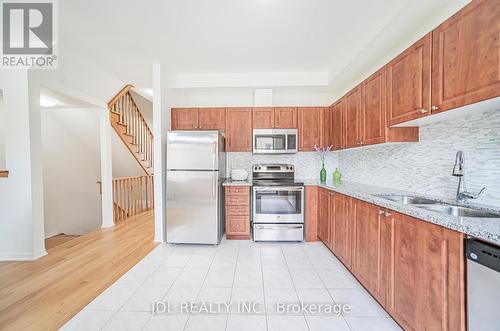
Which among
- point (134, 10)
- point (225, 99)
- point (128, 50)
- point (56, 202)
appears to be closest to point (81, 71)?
point (128, 50)

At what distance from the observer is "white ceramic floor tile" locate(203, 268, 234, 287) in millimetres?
2219

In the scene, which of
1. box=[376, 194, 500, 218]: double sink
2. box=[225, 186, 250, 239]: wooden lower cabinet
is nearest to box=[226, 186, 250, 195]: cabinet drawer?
box=[225, 186, 250, 239]: wooden lower cabinet

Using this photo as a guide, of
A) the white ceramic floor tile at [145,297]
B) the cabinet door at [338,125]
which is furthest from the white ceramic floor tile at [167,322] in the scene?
the cabinet door at [338,125]

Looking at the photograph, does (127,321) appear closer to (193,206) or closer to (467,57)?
A: (193,206)

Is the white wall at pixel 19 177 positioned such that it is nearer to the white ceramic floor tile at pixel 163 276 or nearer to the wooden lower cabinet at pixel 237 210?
the white ceramic floor tile at pixel 163 276

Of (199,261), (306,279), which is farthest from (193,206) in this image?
(306,279)

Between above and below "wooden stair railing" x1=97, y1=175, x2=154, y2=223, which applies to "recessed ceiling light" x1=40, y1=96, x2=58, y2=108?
above

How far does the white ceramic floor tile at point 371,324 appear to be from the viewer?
1638mm

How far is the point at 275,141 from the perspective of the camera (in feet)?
12.0

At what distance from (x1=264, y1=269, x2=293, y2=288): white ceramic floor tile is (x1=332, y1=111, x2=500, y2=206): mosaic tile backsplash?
1.58 metres

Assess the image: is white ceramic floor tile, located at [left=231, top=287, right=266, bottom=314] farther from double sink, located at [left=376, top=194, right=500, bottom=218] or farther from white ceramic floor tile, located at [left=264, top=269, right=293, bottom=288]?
double sink, located at [left=376, top=194, right=500, bottom=218]

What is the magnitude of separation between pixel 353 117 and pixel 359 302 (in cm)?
208

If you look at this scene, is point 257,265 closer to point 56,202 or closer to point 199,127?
point 199,127

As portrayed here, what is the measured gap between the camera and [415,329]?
1.40 m
